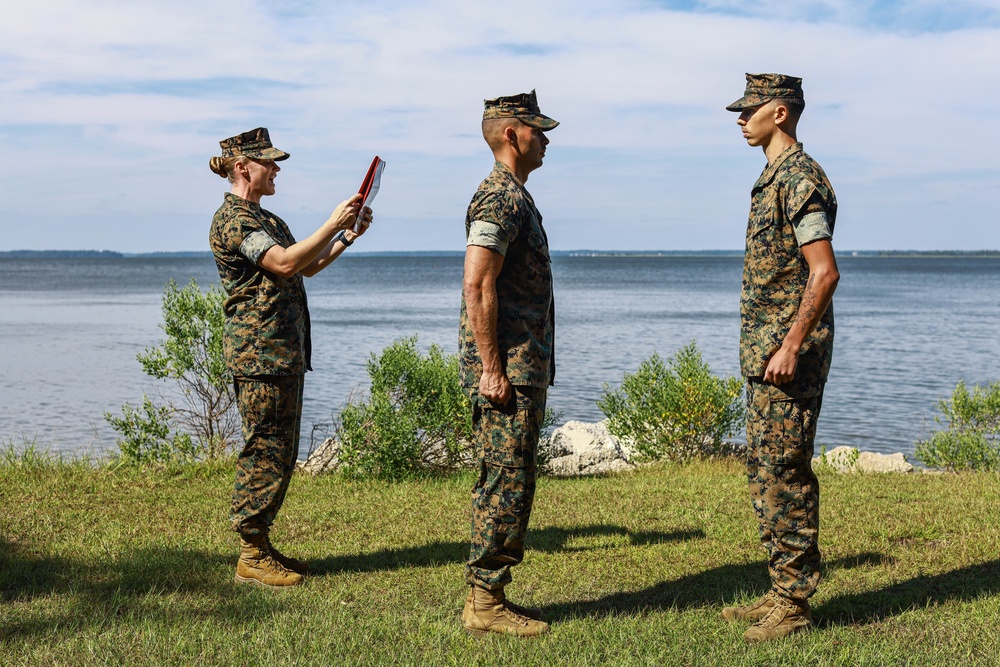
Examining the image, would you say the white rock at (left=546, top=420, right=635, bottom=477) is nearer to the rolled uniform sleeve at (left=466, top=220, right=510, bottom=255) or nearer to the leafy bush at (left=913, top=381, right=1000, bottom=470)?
the leafy bush at (left=913, top=381, right=1000, bottom=470)

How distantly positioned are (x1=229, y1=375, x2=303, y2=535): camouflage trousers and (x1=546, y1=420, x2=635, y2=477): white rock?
4607 millimetres

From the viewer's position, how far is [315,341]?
104 feet

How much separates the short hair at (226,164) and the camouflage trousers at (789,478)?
310 centimetres

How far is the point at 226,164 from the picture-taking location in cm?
556

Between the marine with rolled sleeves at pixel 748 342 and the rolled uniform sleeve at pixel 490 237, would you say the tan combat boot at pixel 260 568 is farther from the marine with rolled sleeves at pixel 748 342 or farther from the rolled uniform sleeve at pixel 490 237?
the rolled uniform sleeve at pixel 490 237

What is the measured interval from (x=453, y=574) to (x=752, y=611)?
1731 millimetres

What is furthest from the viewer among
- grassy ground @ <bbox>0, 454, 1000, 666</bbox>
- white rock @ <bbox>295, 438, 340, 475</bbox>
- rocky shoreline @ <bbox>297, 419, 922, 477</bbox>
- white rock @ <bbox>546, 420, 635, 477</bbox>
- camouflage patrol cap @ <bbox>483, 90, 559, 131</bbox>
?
white rock @ <bbox>546, 420, 635, 477</bbox>

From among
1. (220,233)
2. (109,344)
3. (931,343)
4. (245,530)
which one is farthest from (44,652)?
(931,343)

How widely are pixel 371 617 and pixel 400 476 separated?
3.78 m

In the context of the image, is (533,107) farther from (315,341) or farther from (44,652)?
(315,341)

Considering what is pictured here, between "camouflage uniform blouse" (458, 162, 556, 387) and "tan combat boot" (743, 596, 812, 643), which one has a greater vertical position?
"camouflage uniform blouse" (458, 162, 556, 387)

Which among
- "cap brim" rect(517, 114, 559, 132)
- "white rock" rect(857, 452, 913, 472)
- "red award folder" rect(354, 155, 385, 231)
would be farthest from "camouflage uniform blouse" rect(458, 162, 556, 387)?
"white rock" rect(857, 452, 913, 472)

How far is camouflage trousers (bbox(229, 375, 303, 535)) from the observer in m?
5.39

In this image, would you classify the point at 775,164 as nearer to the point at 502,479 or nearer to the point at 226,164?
the point at 502,479
